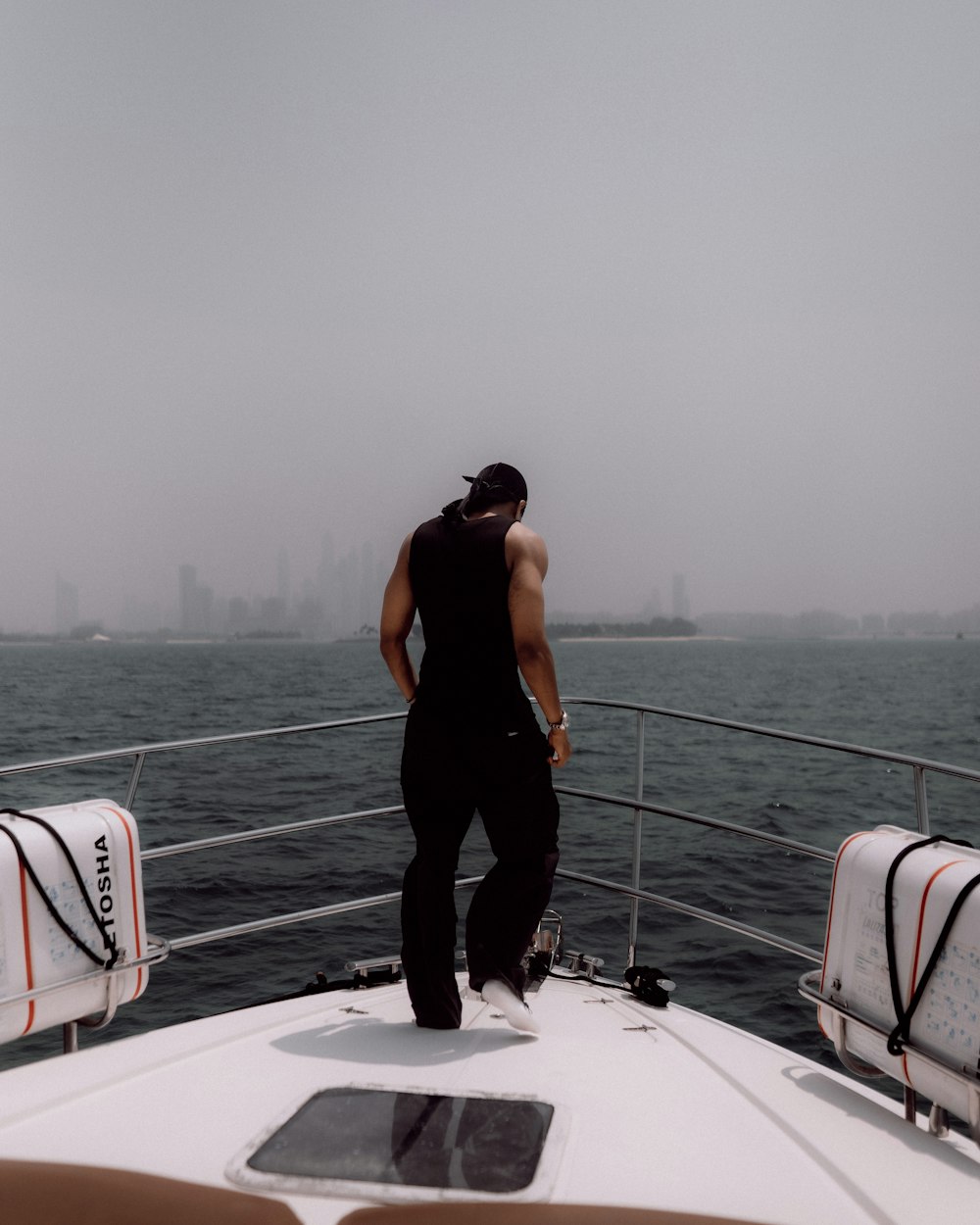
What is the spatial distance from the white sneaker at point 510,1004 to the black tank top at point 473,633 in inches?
25.7

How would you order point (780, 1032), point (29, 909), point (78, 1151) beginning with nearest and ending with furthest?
1. point (78, 1151)
2. point (29, 909)
3. point (780, 1032)

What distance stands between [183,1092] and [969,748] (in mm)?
30493

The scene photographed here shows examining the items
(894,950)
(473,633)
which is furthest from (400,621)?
(894,950)

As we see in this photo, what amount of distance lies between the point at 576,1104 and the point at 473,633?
1.10 metres

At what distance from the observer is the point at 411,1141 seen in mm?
1887

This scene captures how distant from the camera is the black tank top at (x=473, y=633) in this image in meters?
2.49

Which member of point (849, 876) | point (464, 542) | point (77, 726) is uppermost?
point (464, 542)

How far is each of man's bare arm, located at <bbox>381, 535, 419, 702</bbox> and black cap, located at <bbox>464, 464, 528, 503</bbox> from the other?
0.23 meters

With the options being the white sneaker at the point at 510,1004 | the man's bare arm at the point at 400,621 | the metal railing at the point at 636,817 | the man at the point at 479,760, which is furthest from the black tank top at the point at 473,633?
the white sneaker at the point at 510,1004

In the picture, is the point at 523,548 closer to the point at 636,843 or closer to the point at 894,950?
the point at 894,950

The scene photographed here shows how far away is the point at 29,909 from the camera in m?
2.25

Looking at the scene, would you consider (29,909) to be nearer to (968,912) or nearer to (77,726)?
(968,912)

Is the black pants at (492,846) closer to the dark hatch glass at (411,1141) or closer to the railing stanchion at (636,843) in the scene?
the dark hatch glass at (411,1141)

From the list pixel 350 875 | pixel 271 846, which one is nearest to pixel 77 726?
pixel 271 846
